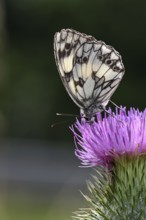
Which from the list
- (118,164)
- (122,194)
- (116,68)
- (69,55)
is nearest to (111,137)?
(118,164)

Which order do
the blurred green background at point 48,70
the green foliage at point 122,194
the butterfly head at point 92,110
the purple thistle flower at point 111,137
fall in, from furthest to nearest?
the blurred green background at point 48,70
the butterfly head at point 92,110
the purple thistle flower at point 111,137
the green foliage at point 122,194

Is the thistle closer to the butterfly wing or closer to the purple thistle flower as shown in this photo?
the purple thistle flower

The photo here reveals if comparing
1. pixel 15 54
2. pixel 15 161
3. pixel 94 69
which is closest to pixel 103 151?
pixel 94 69

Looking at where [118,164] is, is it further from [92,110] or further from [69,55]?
[69,55]

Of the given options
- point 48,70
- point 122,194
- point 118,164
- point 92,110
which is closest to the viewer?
point 122,194

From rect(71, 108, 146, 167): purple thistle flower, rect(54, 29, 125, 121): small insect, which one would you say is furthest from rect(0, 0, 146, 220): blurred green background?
rect(71, 108, 146, 167): purple thistle flower

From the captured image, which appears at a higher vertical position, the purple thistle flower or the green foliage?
the purple thistle flower

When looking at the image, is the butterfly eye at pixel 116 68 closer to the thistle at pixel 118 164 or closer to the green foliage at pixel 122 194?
the thistle at pixel 118 164

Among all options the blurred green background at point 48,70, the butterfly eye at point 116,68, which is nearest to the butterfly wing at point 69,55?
the butterfly eye at point 116,68
